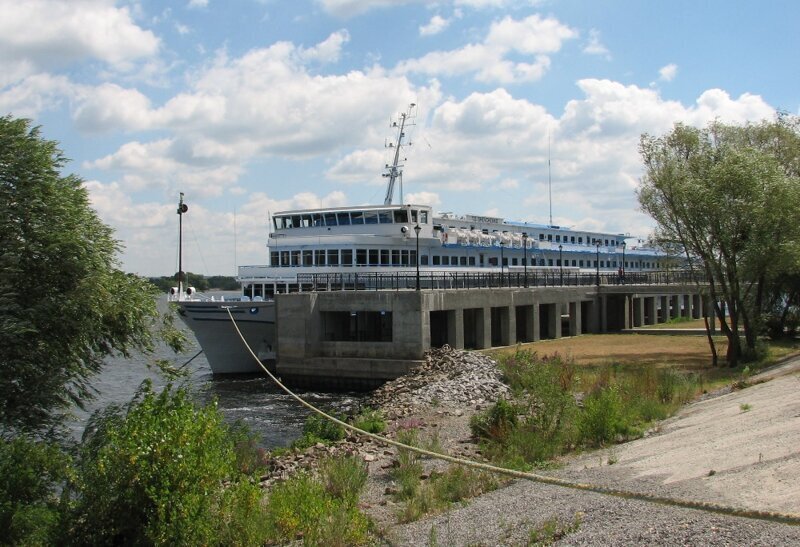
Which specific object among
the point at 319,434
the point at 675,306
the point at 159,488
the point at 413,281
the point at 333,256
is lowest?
the point at 319,434

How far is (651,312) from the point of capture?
195 feet

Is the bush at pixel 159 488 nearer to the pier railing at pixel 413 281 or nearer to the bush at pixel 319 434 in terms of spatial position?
the bush at pixel 319 434

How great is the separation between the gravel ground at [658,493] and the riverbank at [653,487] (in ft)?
0.05

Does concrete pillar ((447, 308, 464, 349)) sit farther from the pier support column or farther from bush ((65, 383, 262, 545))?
bush ((65, 383, 262, 545))

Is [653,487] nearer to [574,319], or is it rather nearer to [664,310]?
[574,319]

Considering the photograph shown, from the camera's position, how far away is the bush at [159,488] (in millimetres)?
9992

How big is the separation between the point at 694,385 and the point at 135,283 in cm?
1707

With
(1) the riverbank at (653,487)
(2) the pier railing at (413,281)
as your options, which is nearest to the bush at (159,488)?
(1) the riverbank at (653,487)

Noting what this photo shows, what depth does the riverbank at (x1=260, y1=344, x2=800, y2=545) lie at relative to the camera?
9297 mm

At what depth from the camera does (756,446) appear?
41.0 feet

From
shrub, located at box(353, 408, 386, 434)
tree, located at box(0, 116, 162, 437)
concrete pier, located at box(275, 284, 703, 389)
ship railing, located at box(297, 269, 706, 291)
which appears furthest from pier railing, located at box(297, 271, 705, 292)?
tree, located at box(0, 116, 162, 437)

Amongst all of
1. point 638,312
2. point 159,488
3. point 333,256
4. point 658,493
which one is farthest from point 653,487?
point 638,312

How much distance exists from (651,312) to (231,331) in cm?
3509

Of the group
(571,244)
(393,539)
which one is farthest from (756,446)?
(571,244)
